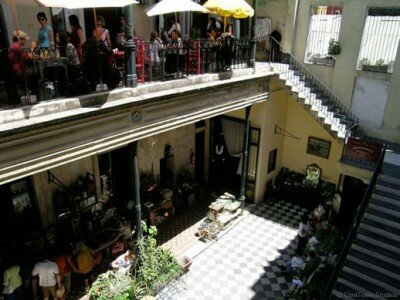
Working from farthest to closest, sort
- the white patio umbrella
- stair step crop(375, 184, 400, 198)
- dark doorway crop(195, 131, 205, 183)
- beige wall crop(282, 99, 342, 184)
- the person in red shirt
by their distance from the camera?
dark doorway crop(195, 131, 205, 183) < beige wall crop(282, 99, 342, 184) < stair step crop(375, 184, 400, 198) < the white patio umbrella < the person in red shirt

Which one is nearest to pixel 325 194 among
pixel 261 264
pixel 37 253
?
pixel 261 264

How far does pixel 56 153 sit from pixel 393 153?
10423 millimetres

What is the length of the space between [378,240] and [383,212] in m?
0.84

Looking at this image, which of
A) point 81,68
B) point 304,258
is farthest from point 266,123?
point 81,68

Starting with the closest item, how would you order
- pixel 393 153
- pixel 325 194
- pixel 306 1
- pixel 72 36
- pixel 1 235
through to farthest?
1. pixel 72 36
2. pixel 1 235
3. pixel 393 153
4. pixel 306 1
5. pixel 325 194

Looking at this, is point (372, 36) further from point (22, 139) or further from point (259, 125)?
point (22, 139)

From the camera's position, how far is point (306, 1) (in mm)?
12805

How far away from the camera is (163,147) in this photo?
13.5m

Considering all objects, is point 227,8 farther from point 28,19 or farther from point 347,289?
point 347,289

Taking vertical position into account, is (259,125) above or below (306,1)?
below

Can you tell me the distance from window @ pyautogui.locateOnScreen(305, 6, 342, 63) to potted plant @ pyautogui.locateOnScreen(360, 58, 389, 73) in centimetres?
132

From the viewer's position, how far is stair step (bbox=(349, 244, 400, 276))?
8.41 m

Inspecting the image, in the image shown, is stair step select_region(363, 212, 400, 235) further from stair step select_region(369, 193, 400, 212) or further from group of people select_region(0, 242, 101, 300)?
group of people select_region(0, 242, 101, 300)

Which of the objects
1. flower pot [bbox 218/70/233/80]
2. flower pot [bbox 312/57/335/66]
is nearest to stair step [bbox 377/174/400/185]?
flower pot [bbox 312/57/335/66]
